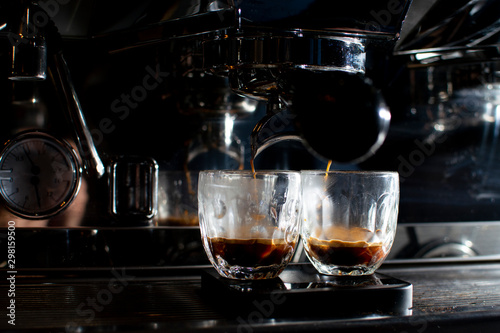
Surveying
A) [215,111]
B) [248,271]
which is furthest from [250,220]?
[215,111]

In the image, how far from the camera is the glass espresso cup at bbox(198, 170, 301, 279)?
0.55 meters

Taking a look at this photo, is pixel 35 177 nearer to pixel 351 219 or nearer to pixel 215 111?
pixel 215 111

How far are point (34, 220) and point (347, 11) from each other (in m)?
0.49

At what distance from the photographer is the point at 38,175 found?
0.72 meters

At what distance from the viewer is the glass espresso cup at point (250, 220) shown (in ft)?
1.80

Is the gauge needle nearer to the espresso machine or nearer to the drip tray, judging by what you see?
the espresso machine

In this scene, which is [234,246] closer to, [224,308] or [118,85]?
[224,308]

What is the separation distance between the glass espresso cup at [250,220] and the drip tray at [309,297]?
0.8 inches

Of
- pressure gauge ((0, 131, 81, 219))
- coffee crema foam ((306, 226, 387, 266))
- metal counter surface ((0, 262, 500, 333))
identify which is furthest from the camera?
pressure gauge ((0, 131, 81, 219))

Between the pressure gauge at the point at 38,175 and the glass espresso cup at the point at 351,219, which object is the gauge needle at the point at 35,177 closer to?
the pressure gauge at the point at 38,175

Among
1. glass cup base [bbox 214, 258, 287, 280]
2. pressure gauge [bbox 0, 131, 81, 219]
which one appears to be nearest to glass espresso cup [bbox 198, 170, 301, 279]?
glass cup base [bbox 214, 258, 287, 280]

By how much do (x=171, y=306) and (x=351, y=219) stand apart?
218 millimetres

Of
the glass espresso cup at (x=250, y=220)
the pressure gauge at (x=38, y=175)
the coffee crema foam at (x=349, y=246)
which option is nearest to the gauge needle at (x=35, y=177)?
the pressure gauge at (x=38, y=175)

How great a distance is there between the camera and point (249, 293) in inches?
20.2
